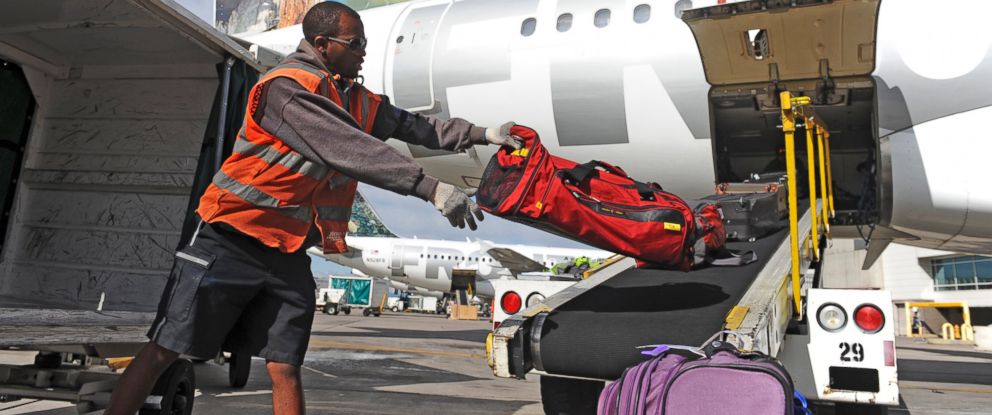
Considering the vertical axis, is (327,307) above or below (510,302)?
below

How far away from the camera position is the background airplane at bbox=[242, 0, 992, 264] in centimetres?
509

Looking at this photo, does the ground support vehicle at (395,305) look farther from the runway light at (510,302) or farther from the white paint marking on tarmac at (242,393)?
the runway light at (510,302)

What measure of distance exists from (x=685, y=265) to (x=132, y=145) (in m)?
3.69

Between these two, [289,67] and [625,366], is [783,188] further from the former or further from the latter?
[289,67]

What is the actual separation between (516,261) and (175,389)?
22302 millimetres

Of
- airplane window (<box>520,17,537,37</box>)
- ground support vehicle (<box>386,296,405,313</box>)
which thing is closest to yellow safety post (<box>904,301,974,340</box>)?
airplane window (<box>520,17,537,37</box>)

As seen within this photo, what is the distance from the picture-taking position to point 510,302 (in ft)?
12.3

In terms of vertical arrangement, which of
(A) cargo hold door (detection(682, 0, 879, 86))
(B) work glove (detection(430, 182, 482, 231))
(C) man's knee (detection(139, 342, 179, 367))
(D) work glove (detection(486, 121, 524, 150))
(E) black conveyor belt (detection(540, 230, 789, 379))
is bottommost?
(C) man's knee (detection(139, 342, 179, 367))

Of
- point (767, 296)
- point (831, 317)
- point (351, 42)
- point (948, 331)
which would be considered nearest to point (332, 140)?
point (351, 42)

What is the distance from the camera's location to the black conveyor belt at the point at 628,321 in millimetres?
2109

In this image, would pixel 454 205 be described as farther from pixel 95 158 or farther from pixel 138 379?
pixel 95 158

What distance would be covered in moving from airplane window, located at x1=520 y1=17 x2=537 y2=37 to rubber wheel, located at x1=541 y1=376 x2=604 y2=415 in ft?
14.9

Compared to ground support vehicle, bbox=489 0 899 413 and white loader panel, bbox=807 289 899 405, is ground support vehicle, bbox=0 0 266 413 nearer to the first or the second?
ground support vehicle, bbox=489 0 899 413

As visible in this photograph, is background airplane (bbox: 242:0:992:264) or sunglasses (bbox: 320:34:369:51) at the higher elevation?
background airplane (bbox: 242:0:992:264)
